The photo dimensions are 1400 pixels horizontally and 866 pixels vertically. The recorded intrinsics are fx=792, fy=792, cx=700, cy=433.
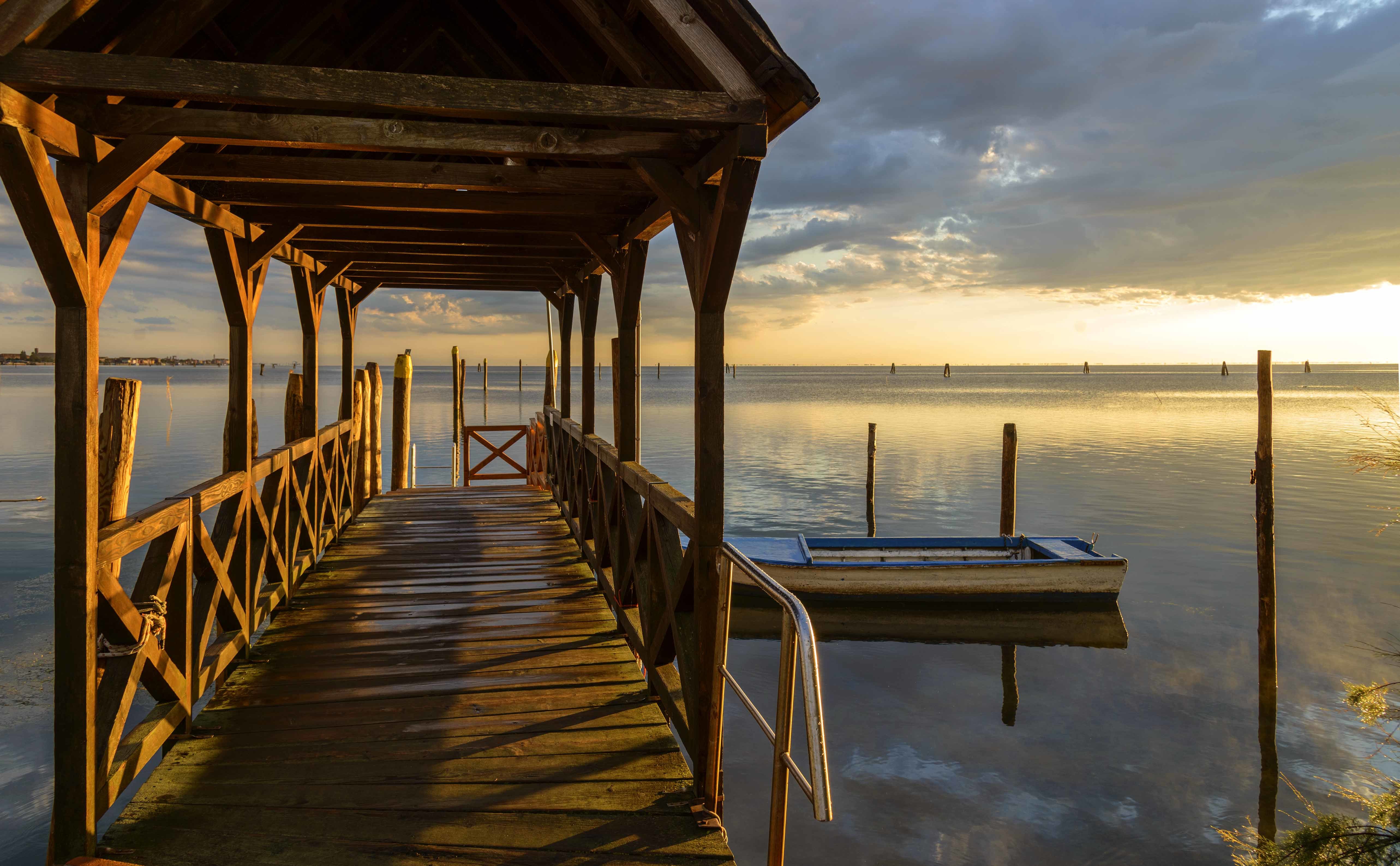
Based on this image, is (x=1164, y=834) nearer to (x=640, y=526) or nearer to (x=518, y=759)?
(x=640, y=526)

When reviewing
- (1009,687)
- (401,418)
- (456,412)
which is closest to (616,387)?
(1009,687)

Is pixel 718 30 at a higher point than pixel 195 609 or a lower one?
higher

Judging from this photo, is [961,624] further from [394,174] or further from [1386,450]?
[394,174]

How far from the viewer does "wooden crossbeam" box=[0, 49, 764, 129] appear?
2699 millimetres

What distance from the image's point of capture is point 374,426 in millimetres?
11078

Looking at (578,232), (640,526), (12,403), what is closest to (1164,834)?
(640,526)

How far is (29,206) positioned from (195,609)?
2330 millimetres

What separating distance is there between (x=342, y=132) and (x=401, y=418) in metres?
10.5

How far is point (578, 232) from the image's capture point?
5.81m

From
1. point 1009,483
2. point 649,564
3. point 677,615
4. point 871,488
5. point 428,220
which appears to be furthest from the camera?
point 871,488

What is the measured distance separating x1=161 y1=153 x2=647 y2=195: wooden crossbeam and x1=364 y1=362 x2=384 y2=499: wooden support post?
6.89 m

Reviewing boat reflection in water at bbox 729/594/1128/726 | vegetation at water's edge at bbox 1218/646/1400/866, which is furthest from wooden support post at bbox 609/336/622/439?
boat reflection in water at bbox 729/594/1128/726

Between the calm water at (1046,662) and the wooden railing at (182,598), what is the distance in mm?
3208

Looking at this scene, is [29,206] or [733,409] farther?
[733,409]
